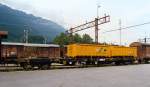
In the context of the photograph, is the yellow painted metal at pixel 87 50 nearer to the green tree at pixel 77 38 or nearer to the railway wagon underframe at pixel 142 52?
the railway wagon underframe at pixel 142 52

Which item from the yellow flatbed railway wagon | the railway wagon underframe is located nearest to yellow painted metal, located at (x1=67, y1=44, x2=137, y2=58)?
the yellow flatbed railway wagon

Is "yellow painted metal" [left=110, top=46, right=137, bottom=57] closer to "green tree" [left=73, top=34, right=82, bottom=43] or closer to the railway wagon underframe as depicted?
the railway wagon underframe

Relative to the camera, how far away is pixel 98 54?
35.6 meters

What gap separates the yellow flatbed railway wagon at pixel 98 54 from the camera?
33.6 m

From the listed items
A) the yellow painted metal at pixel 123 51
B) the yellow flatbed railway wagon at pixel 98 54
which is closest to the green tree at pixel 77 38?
the yellow painted metal at pixel 123 51

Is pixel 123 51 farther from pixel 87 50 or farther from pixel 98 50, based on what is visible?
pixel 87 50

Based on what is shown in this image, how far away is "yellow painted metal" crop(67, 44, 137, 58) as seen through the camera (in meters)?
33.8

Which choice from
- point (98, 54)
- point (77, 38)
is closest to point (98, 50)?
point (98, 54)

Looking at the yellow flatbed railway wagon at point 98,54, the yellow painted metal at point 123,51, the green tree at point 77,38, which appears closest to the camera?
the yellow flatbed railway wagon at point 98,54

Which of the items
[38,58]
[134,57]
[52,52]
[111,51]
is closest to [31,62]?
[38,58]

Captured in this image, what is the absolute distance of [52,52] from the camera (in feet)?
109

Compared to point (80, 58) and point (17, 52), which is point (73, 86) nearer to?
point (17, 52)

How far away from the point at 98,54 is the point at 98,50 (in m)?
0.49

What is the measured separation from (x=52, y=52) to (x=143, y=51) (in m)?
15.7
